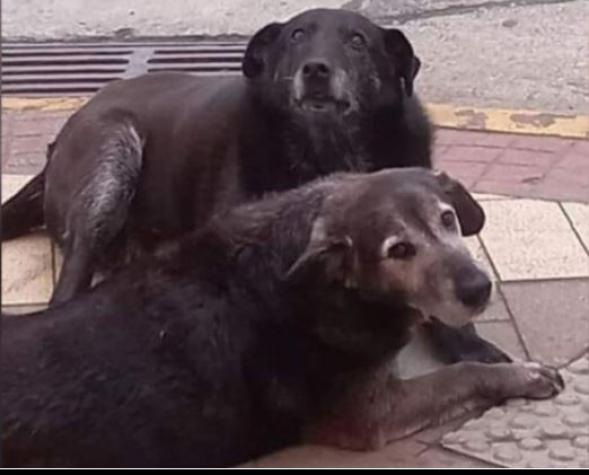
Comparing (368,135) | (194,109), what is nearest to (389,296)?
(368,135)

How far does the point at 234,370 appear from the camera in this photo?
12.0ft

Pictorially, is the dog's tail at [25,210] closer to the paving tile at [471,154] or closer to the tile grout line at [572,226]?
the paving tile at [471,154]

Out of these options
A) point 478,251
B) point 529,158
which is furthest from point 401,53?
point 529,158

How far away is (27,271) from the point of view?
16.1 feet

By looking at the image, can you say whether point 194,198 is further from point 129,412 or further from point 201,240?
point 129,412

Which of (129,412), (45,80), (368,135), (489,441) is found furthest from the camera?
(45,80)

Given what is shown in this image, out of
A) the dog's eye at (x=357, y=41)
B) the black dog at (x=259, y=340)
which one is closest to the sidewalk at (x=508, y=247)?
the black dog at (x=259, y=340)

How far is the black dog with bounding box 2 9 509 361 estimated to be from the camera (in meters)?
4.55

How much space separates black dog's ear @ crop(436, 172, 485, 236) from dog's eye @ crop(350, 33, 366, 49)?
796 mm

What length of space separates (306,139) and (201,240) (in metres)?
0.86

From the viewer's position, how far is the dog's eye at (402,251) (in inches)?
142

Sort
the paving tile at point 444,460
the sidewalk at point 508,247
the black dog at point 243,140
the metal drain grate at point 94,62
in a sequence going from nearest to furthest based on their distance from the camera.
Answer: the paving tile at point 444,460 → the sidewalk at point 508,247 → the black dog at point 243,140 → the metal drain grate at point 94,62

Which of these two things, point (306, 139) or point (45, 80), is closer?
point (306, 139)

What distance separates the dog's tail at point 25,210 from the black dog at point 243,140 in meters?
0.19
